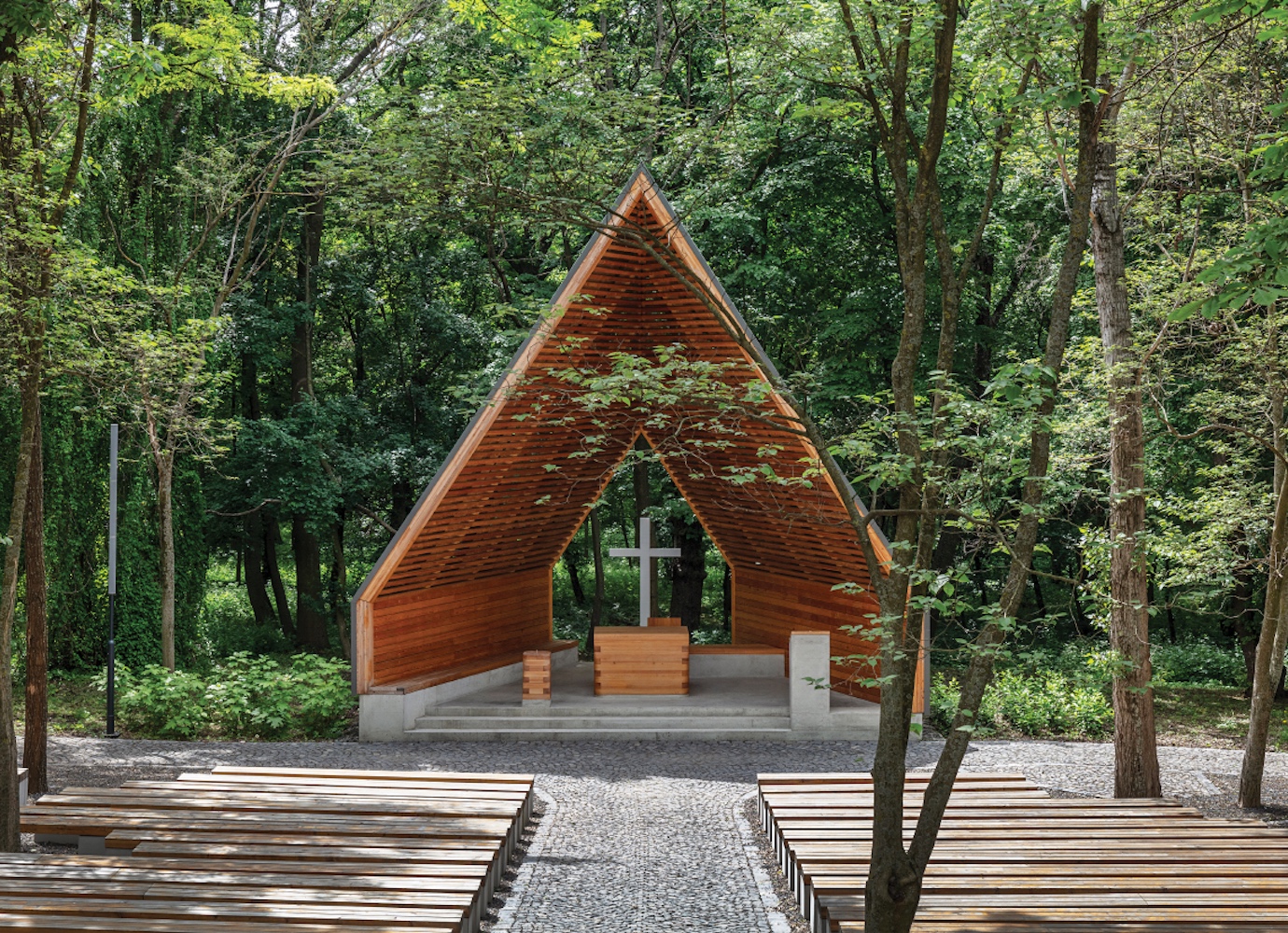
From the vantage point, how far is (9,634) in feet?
25.3

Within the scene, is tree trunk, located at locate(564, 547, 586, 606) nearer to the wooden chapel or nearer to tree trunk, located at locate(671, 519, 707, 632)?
tree trunk, located at locate(671, 519, 707, 632)

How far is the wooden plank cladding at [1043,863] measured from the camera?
536 centimetres

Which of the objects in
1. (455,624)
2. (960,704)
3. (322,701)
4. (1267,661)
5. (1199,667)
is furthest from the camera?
(1199,667)

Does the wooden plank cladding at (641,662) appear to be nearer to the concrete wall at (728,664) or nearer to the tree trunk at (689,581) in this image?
the concrete wall at (728,664)

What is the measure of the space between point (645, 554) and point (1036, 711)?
15.3ft

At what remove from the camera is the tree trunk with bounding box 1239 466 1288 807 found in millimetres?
9172

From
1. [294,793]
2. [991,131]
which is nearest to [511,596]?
[294,793]

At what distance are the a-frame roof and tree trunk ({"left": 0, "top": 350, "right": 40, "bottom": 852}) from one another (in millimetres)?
3530

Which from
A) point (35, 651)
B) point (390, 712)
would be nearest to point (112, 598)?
point (35, 651)

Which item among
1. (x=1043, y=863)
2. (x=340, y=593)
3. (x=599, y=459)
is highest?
(x=599, y=459)

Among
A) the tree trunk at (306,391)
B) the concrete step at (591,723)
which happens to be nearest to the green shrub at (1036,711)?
the concrete step at (591,723)

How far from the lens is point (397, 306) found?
19891 millimetres

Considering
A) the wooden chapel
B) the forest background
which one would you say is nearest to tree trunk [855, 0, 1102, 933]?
the forest background

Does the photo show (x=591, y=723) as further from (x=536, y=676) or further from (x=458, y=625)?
(x=458, y=625)
